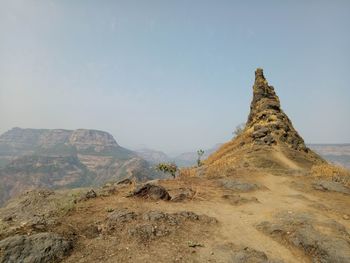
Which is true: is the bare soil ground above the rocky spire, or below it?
below

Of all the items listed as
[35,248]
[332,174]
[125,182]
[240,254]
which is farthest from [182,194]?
[332,174]

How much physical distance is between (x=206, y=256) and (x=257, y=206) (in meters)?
10.1

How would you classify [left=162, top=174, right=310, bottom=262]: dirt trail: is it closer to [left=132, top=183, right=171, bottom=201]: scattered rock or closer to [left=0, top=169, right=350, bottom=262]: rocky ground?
[left=0, top=169, right=350, bottom=262]: rocky ground

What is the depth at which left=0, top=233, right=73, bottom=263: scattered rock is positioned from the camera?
495 inches

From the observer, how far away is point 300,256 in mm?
15617

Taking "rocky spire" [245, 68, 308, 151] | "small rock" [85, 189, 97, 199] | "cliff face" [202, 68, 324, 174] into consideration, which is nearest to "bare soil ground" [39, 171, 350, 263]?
"small rock" [85, 189, 97, 199]

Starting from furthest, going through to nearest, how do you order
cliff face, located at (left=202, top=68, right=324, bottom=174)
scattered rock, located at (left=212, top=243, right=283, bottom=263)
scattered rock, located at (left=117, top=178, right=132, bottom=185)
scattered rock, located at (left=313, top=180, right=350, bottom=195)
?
cliff face, located at (left=202, top=68, right=324, bottom=174)
scattered rock, located at (left=117, top=178, right=132, bottom=185)
scattered rock, located at (left=313, top=180, right=350, bottom=195)
scattered rock, located at (left=212, top=243, right=283, bottom=263)

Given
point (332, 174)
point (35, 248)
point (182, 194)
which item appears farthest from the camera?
point (332, 174)

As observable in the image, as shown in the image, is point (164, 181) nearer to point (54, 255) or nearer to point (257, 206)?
point (257, 206)

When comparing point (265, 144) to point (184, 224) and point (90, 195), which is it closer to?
point (90, 195)

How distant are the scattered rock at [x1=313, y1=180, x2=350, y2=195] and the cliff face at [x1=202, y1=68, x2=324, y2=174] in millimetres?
8143

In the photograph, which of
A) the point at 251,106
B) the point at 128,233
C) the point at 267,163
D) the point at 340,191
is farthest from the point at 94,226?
the point at 251,106

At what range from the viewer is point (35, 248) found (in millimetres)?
13070

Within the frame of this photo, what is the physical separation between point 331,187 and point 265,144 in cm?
2037
